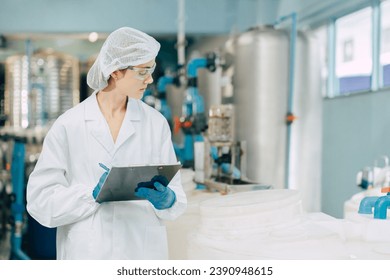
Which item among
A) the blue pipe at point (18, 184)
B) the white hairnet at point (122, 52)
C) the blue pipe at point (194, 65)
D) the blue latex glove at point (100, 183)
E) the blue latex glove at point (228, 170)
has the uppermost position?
the blue pipe at point (194, 65)

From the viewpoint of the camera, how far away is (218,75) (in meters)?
2.69

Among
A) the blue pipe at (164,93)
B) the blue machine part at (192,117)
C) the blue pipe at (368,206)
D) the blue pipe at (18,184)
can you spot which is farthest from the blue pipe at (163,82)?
the blue pipe at (368,206)

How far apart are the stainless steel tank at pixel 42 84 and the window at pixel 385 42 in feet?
6.59

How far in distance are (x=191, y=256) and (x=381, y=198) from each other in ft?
1.66

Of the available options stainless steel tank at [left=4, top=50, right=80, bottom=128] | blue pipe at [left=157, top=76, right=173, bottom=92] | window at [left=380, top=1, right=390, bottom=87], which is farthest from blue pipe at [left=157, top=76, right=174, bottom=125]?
window at [left=380, top=1, right=390, bottom=87]

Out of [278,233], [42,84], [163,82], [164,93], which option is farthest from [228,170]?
[42,84]

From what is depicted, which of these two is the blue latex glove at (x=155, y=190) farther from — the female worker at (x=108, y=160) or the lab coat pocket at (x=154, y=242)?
the lab coat pocket at (x=154, y=242)

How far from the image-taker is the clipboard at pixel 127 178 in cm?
114

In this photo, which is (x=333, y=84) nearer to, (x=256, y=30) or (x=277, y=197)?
(x=256, y=30)

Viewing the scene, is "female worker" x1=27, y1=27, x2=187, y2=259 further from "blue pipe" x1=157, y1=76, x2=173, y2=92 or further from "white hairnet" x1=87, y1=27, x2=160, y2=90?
"blue pipe" x1=157, y1=76, x2=173, y2=92

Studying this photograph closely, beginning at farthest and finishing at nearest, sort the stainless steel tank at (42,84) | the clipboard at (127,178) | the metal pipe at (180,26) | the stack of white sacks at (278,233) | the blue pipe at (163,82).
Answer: the stainless steel tank at (42,84)
the blue pipe at (163,82)
the metal pipe at (180,26)
the stack of white sacks at (278,233)
the clipboard at (127,178)

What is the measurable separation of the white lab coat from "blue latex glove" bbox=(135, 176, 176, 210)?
73 millimetres

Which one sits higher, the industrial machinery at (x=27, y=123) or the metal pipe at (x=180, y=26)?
the metal pipe at (x=180, y=26)

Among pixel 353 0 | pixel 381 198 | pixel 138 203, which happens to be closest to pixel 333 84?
pixel 353 0
